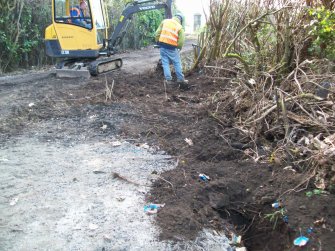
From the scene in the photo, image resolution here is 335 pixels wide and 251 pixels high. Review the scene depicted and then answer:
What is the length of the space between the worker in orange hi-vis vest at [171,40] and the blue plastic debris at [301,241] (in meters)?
5.95

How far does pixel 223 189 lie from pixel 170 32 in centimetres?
533

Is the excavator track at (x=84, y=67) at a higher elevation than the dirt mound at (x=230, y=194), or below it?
higher

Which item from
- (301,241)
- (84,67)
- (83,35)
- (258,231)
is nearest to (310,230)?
(301,241)

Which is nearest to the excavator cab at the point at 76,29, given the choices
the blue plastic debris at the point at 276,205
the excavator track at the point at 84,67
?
the excavator track at the point at 84,67

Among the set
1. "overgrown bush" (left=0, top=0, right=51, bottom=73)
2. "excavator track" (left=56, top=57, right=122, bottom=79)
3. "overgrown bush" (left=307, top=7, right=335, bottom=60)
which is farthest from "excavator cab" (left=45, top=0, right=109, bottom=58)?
"overgrown bush" (left=307, top=7, right=335, bottom=60)

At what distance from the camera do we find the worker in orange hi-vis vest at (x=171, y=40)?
879 centimetres

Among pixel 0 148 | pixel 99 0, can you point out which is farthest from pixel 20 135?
pixel 99 0

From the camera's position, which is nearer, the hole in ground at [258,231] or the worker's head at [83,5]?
the hole in ground at [258,231]

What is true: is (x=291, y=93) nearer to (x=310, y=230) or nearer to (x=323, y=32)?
(x=323, y=32)

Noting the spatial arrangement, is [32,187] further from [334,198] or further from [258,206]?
[334,198]

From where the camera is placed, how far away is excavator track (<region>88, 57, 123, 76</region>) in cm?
1056

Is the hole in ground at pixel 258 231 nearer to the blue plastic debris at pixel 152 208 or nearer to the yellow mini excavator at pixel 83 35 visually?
the blue plastic debris at pixel 152 208

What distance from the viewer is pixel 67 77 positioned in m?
10.9

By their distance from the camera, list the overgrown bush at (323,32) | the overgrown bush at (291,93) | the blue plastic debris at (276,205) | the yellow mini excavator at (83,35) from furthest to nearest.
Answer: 1. the yellow mini excavator at (83,35)
2. the overgrown bush at (323,32)
3. the overgrown bush at (291,93)
4. the blue plastic debris at (276,205)
